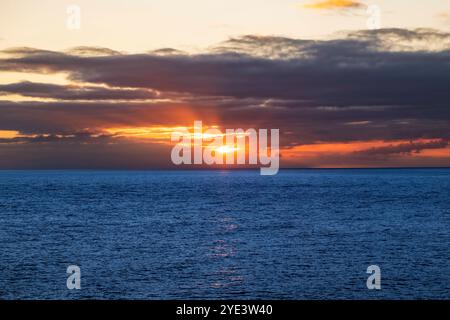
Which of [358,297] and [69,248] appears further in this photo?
[69,248]

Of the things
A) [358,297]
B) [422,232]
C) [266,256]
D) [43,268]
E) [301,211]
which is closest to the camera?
[358,297]

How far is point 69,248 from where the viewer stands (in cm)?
6519
